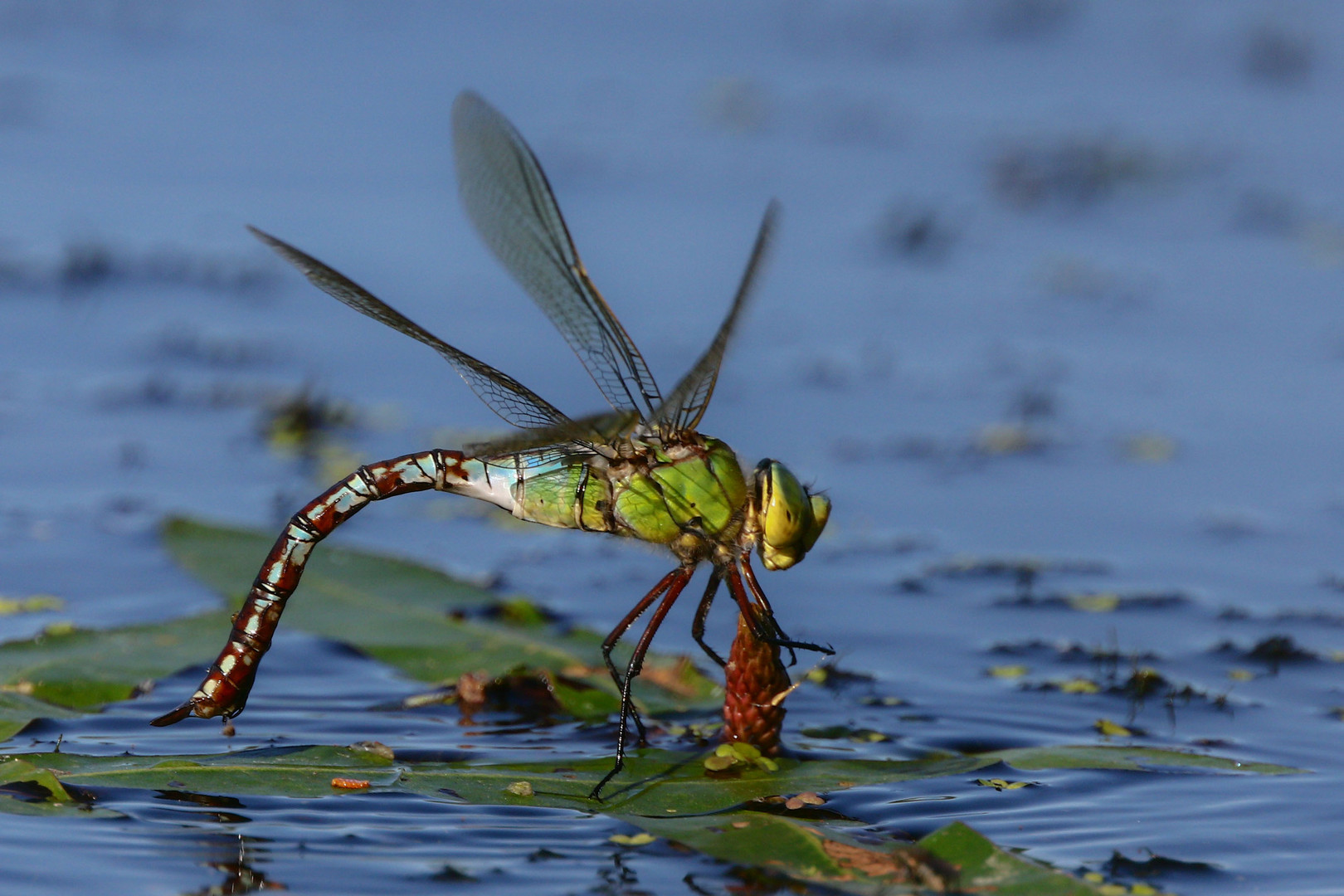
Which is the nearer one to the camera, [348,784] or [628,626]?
[348,784]

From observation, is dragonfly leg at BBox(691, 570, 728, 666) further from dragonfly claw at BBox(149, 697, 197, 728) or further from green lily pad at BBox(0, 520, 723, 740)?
dragonfly claw at BBox(149, 697, 197, 728)

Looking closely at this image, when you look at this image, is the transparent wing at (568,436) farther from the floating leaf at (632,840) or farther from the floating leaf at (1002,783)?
the floating leaf at (1002,783)

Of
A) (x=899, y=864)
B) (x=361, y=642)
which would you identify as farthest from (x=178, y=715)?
(x=899, y=864)

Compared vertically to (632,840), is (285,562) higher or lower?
higher

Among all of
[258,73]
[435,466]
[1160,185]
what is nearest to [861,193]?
[1160,185]

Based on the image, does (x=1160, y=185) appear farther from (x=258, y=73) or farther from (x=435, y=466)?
(x=435, y=466)

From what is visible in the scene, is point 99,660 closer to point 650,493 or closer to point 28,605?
point 28,605
